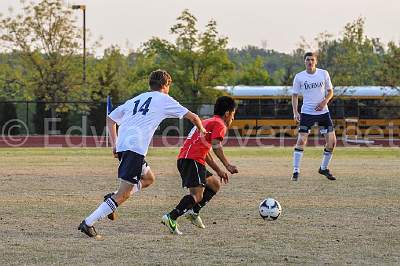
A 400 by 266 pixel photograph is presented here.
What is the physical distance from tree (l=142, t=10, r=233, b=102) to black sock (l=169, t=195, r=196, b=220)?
3698 centimetres

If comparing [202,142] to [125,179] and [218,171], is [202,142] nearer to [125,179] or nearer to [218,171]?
[218,171]

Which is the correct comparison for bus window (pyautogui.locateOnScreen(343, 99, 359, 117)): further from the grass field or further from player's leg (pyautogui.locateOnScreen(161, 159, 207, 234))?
player's leg (pyautogui.locateOnScreen(161, 159, 207, 234))

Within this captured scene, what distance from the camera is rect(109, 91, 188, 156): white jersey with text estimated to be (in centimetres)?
900

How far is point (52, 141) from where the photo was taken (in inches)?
1565

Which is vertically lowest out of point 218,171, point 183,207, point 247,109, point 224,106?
point 247,109

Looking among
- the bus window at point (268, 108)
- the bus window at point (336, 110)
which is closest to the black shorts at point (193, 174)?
the bus window at point (336, 110)

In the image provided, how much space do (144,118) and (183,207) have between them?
107 centimetres

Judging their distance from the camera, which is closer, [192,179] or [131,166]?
[131,166]

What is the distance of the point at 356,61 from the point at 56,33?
60.1ft

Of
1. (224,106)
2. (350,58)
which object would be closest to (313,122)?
(224,106)

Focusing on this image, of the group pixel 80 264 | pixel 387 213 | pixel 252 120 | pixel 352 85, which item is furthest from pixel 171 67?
pixel 80 264

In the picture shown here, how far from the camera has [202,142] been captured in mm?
9680

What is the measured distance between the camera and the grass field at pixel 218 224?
773cm

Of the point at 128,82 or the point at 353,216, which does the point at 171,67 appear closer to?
the point at 128,82
